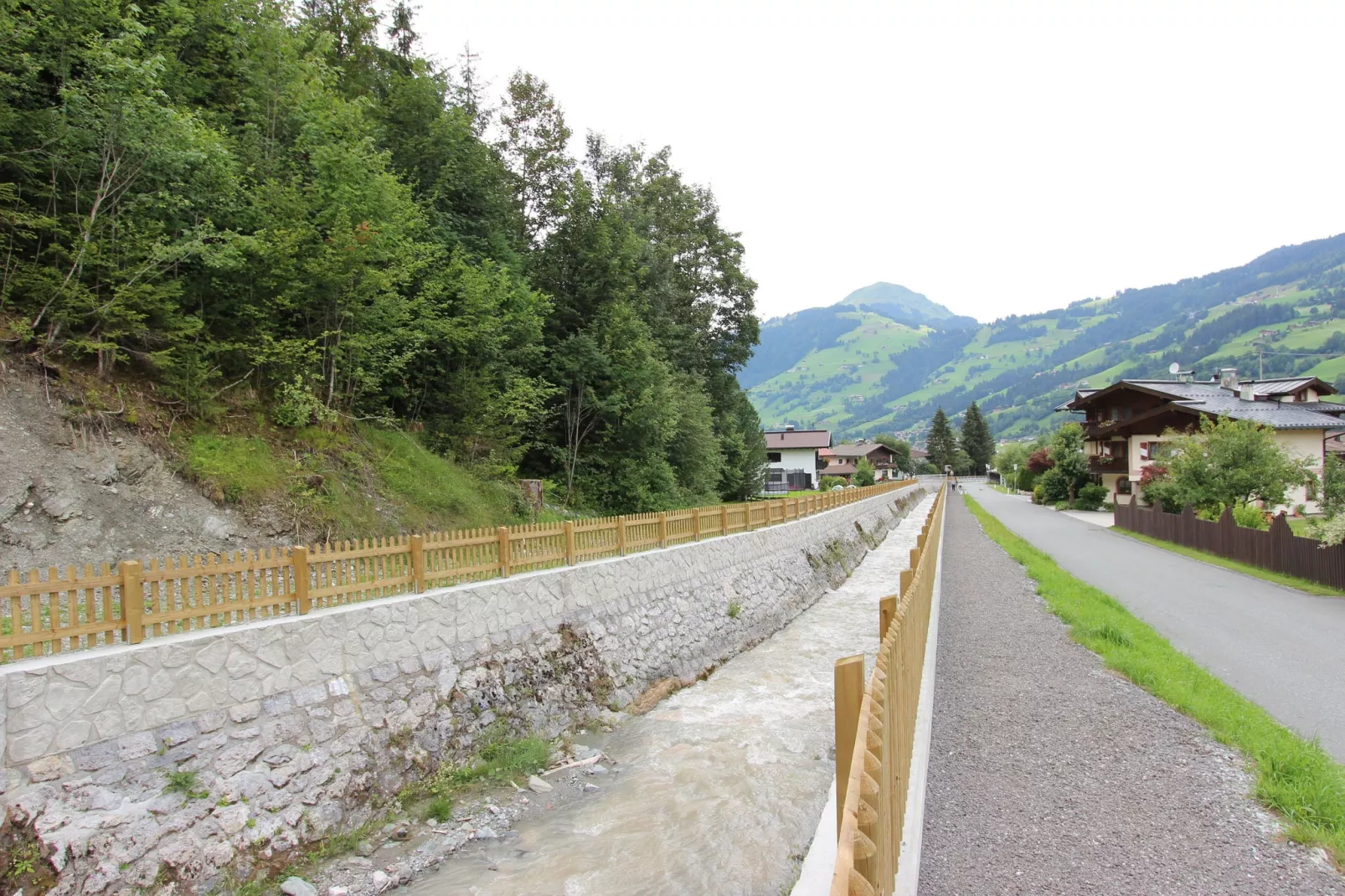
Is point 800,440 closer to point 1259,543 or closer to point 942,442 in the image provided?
point 942,442

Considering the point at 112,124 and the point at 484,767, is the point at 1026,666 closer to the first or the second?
the point at 484,767

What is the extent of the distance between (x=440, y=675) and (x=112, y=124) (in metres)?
9.71

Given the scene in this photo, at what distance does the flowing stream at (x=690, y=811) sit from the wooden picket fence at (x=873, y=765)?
2.26 meters

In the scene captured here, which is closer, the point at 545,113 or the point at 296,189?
the point at 296,189

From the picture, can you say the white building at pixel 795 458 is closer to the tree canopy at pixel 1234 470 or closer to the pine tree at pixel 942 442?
the pine tree at pixel 942 442

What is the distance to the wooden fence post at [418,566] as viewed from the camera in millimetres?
7441

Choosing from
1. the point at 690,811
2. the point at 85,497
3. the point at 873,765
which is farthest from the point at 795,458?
the point at 873,765

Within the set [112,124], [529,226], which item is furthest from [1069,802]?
[529,226]

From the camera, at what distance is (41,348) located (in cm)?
930

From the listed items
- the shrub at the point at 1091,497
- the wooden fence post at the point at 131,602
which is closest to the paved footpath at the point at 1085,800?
the wooden fence post at the point at 131,602

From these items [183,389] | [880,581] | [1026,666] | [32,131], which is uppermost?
[32,131]

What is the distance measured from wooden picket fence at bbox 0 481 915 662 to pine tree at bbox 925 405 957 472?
4747 inches

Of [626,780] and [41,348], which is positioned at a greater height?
[41,348]

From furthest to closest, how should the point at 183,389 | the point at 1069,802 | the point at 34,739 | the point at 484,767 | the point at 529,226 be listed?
the point at 529,226 → the point at 183,389 → the point at 484,767 → the point at 1069,802 → the point at 34,739
